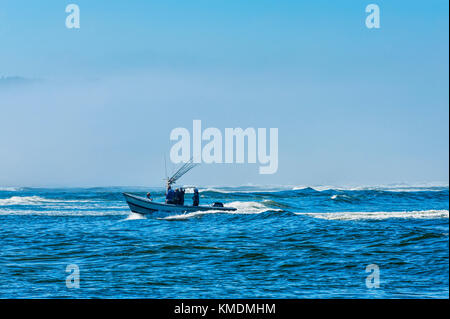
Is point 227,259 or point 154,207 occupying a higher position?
point 154,207

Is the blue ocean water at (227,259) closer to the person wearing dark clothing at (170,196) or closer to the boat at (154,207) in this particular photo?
the boat at (154,207)

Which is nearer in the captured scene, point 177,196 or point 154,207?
point 154,207

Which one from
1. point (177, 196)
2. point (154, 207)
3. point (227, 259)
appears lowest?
point (227, 259)

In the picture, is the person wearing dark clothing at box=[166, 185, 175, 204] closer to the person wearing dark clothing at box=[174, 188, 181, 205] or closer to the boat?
the person wearing dark clothing at box=[174, 188, 181, 205]

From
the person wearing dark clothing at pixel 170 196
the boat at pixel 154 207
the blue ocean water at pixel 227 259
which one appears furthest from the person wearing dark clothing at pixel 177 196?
the blue ocean water at pixel 227 259

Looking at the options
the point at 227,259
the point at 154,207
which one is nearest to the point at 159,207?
the point at 154,207

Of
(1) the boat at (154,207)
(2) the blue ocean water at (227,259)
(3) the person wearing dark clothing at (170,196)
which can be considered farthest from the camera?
(3) the person wearing dark clothing at (170,196)

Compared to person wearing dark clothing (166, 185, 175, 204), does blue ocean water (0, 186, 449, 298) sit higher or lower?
lower

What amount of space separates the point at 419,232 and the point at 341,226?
15.2 ft

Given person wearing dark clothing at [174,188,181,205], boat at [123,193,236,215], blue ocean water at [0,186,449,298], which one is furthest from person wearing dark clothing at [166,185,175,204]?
blue ocean water at [0,186,449,298]

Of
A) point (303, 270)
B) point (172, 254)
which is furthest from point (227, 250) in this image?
point (303, 270)

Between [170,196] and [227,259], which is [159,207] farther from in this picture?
[227,259]
